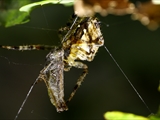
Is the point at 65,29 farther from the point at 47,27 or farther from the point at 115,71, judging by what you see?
the point at 115,71

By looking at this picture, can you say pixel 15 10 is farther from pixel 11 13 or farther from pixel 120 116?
pixel 120 116

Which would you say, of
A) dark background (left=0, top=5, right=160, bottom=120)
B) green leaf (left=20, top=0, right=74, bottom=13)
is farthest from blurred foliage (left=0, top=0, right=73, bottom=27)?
dark background (left=0, top=5, right=160, bottom=120)

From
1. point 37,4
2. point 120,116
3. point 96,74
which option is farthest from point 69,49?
point 96,74

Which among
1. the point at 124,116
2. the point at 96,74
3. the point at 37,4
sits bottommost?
the point at 96,74

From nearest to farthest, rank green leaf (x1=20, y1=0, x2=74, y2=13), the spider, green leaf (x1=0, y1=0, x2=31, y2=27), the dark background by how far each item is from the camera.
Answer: green leaf (x1=0, y1=0, x2=31, y2=27)
green leaf (x1=20, y1=0, x2=74, y2=13)
the spider
the dark background

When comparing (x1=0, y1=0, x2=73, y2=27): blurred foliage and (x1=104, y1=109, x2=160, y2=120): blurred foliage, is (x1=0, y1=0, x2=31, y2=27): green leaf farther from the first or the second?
(x1=104, y1=109, x2=160, y2=120): blurred foliage

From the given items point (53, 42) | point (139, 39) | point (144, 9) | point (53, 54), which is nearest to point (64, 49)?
point (53, 54)
